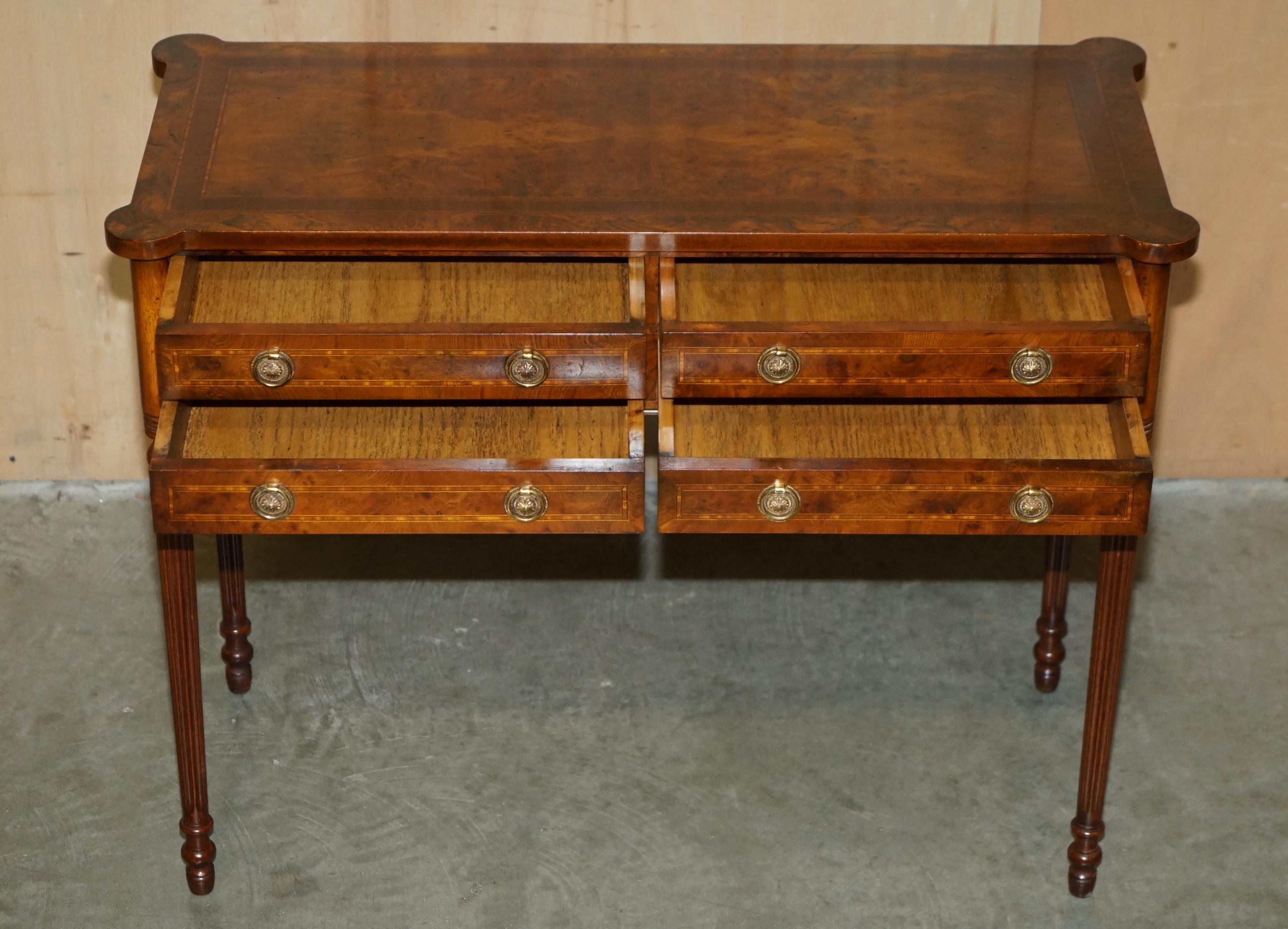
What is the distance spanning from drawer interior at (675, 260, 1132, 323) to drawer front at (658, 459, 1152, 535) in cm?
24

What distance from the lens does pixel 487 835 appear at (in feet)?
9.71

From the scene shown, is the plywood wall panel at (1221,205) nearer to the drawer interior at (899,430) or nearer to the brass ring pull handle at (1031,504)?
the drawer interior at (899,430)

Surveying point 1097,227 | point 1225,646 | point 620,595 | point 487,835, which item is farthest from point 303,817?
point 1225,646

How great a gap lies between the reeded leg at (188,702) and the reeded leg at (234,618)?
45cm

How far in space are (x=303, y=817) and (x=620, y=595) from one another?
941 millimetres

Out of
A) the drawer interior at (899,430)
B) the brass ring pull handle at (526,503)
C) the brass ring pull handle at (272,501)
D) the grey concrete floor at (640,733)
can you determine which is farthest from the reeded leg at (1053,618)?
the brass ring pull handle at (272,501)

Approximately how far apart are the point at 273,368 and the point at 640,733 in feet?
3.76

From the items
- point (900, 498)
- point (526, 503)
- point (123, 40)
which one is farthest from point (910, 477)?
point (123, 40)

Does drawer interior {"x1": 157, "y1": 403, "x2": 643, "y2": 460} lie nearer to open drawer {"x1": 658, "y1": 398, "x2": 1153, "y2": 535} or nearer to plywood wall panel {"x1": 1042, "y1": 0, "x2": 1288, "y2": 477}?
open drawer {"x1": 658, "y1": 398, "x2": 1153, "y2": 535}

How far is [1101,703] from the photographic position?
2.75 meters

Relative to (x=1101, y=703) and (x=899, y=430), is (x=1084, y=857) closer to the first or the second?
(x=1101, y=703)

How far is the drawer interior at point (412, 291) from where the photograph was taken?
256cm

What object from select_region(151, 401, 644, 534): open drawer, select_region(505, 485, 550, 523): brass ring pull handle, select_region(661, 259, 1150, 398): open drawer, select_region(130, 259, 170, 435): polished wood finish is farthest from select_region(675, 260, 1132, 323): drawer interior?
select_region(130, 259, 170, 435): polished wood finish

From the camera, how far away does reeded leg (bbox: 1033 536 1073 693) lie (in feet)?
10.9
